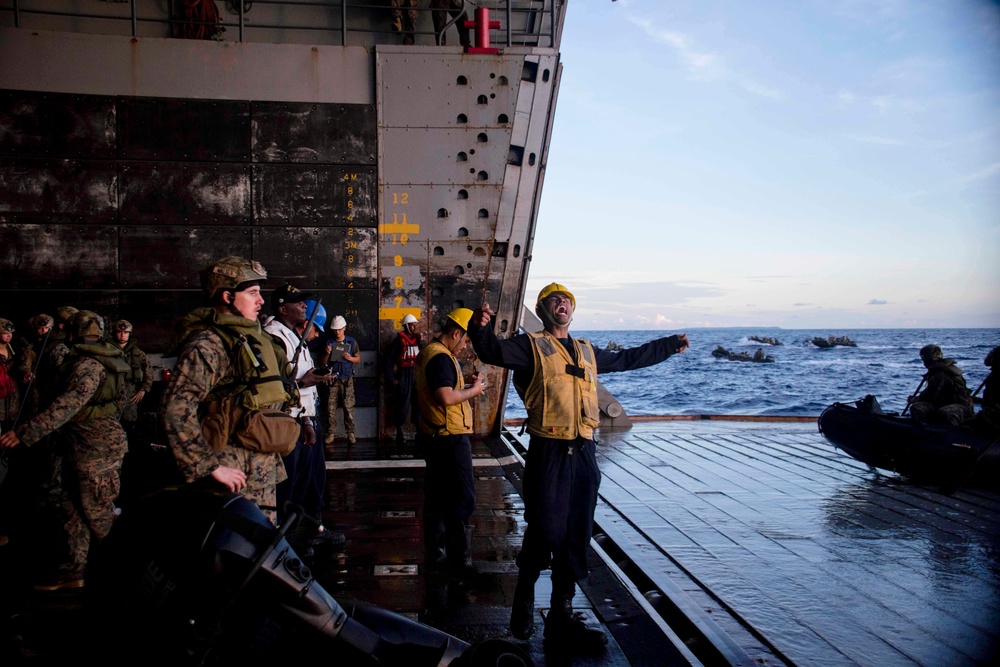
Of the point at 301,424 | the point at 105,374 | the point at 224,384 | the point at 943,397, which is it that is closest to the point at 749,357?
the point at 943,397

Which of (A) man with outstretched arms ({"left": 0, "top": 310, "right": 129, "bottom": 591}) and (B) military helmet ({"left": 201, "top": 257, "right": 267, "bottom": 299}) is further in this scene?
(A) man with outstretched arms ({"left": 0, "top": 310, "right": 129, "bottom": 591})

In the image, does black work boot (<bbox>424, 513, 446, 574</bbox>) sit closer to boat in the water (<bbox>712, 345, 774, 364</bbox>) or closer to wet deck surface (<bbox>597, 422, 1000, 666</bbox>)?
wet deck surface (<bbox>597, 422, 1000, 666</bbox>)

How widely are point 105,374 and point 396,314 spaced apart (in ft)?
16.8

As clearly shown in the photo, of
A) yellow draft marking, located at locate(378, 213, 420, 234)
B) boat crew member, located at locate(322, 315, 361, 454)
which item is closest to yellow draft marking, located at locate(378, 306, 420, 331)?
boat crew member, located at locate(322, 315, 361, 454)

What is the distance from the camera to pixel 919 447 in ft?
26.1

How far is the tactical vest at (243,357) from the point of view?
333 cm

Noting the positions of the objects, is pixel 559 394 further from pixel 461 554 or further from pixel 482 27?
pixel 482 27

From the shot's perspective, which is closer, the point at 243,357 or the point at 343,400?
the point at 243,357

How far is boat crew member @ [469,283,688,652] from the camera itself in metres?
4.13

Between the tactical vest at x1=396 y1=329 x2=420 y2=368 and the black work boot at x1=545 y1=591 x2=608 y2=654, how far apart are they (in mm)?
5679

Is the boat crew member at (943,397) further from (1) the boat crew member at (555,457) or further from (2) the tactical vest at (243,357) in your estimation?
(2) the tactical vest at (243,357)

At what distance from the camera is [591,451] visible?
4.34 meters

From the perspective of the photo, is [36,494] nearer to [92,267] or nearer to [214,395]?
[92,267]

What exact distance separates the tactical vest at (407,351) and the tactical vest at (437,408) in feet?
13.7
